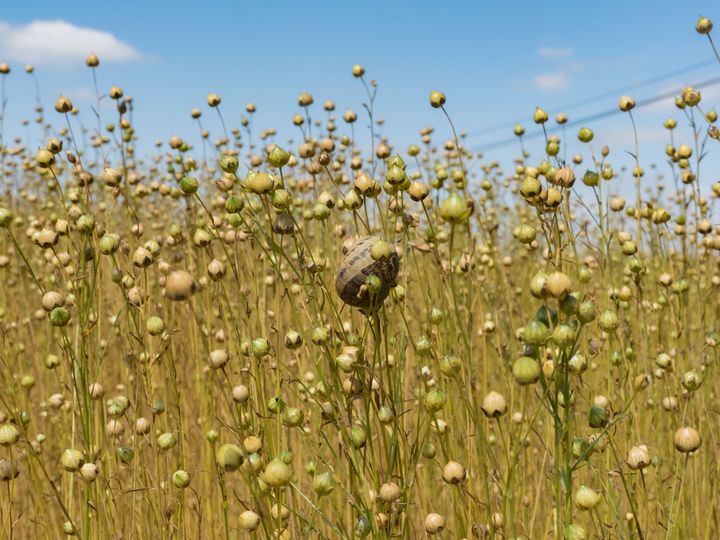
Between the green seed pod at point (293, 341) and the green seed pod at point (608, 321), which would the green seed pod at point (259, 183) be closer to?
the green seed pod at point (293, 341)

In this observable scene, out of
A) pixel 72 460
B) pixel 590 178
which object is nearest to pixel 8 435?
pixel 72 460

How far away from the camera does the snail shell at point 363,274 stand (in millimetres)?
1083

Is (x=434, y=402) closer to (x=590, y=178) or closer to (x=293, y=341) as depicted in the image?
(x=293, y=341)

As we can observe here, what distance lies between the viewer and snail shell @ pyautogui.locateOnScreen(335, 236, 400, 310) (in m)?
1.08

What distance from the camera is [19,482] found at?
259cm

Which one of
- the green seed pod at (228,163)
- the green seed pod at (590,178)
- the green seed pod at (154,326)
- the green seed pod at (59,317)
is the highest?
the green seed pod at (228,163)

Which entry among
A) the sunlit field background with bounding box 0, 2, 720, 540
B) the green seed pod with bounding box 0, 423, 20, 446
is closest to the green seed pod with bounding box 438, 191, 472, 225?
the sunlit field background with bounding box 0, 2, 720, 540

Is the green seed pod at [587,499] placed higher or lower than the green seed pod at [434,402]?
lower

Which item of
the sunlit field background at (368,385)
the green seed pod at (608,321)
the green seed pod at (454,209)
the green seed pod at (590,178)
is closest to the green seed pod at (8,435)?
the sunlit field background at (368,385)

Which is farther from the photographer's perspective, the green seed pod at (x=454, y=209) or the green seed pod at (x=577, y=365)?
the green seed pod at (x=577, y=365)

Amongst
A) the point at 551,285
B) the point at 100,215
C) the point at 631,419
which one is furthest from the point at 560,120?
the point at 100,215

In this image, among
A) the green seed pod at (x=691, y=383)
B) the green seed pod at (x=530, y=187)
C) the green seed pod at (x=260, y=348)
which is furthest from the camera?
the green seed pod at (x=691, y=383)

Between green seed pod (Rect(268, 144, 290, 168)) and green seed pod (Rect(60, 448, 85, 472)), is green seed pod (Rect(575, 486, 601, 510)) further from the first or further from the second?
green seed pod (Rect(60, 448, 85, 472))

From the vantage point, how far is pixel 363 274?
1090 mm
